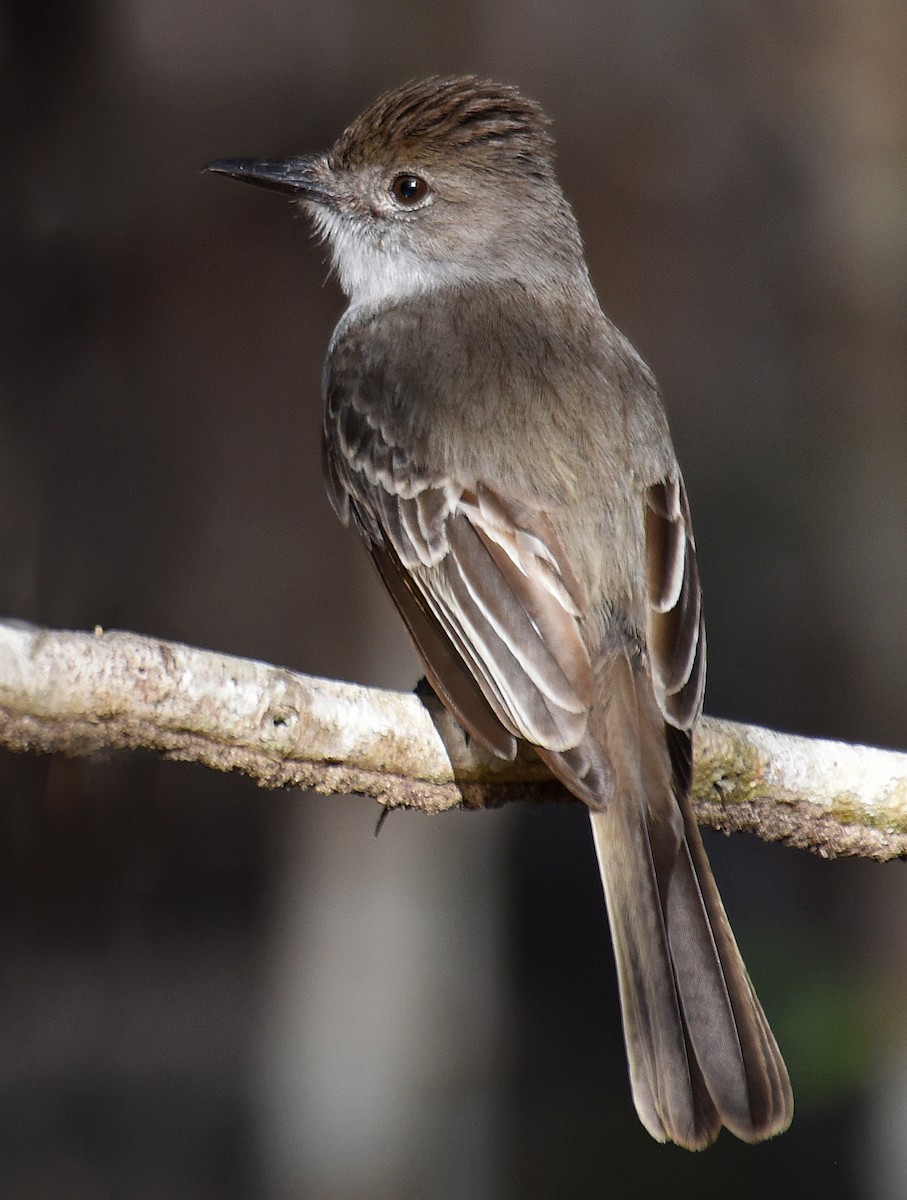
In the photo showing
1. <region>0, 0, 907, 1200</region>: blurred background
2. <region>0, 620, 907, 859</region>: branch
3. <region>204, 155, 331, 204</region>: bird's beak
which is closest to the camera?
<region>0, 620, 907, 859</region>: branch

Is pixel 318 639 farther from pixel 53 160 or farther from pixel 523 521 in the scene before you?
pixel 523 521

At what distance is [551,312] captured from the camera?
11.8 ft

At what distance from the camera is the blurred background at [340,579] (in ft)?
19.3

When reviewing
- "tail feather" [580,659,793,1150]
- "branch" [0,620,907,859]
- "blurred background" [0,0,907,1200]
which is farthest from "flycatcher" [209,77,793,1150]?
"blurred background" [0,0,907,1200]

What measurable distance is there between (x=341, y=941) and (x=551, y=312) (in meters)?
3.59

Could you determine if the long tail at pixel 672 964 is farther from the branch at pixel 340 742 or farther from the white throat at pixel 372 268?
the white throat at pixel 372 268

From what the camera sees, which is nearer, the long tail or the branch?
the branch

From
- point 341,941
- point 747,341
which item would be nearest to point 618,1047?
point 341,941

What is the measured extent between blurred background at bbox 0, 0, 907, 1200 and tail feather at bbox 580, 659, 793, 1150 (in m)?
3.06

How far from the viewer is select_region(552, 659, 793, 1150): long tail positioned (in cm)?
250

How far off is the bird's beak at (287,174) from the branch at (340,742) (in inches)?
62.9

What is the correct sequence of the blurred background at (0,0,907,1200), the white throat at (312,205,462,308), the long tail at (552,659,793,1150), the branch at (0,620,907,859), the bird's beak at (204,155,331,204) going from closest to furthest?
1. the branch at (0,620,907,859)
2. the long tail at (552,659,793,1150)
3. the white throat at (312,205,462,308)
4. the bird's beak at (204,155,331,204)
5. the blurred background at (0,0,907,1200)

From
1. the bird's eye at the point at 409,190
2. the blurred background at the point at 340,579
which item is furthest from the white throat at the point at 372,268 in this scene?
the blurred background at the point at 340,579

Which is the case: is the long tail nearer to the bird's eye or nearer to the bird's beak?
the bird's eye
